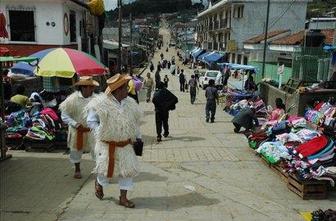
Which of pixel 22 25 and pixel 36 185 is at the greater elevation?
pixel 22 25

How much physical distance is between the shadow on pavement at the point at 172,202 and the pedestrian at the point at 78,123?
145cm

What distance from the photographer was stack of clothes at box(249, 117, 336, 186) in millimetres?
7066

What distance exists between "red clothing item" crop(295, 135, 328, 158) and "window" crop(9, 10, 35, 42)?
1482cm

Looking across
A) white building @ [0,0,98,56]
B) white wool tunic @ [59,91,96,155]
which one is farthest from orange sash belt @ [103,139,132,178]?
white building @ [0,0,98,56]

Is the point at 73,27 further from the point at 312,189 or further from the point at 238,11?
the point at 238,11

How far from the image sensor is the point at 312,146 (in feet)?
24.5

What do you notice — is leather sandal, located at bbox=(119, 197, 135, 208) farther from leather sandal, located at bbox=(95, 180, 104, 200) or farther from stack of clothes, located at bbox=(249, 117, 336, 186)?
stack of clothes, located at bbox=(249, 117, 336, 186)

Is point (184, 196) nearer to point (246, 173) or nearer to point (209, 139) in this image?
point (246, 173)

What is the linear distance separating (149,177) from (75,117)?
1.69 metres

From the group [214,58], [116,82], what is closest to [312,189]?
[116,82]

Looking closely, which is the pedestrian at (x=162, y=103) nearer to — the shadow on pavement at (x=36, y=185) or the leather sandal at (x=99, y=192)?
the shadow on pavement at (x=36, y=185)

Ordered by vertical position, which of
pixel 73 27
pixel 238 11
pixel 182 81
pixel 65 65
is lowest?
pixel 182 81

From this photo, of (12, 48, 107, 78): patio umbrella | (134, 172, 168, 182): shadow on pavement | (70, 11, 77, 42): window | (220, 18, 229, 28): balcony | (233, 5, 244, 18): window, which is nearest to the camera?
(134, 172, 168, 182): shadow on pavement

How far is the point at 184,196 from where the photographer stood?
6734 millimetres
